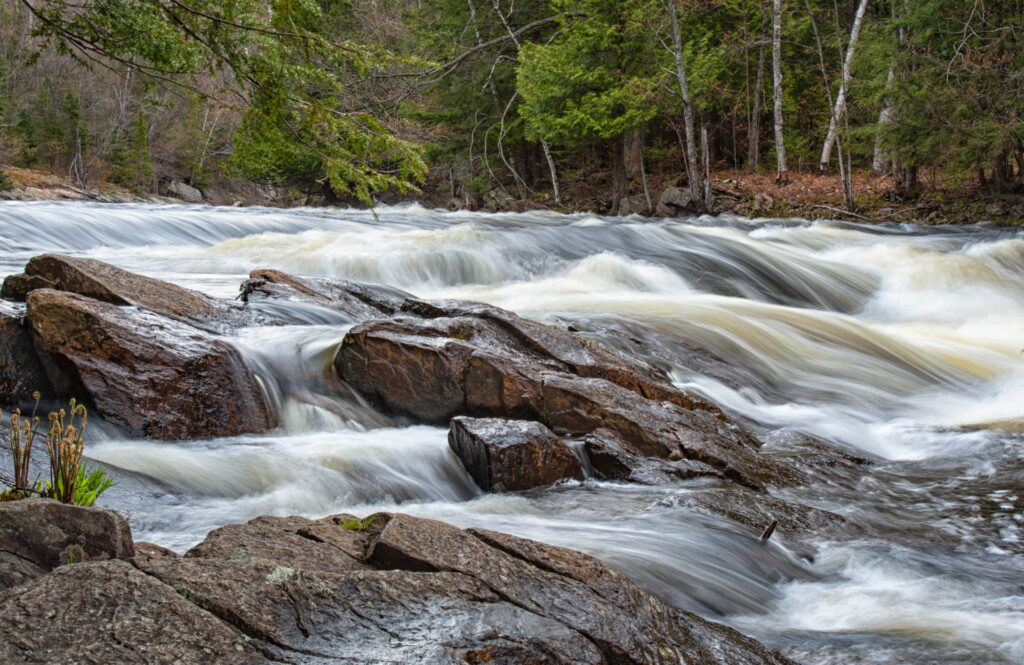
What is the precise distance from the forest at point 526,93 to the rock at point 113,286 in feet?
4.73

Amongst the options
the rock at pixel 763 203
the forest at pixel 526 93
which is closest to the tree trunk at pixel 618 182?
the forest at pixel 526 93

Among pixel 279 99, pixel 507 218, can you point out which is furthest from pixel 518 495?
pixel 507 218

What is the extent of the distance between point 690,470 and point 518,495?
4.41 feet

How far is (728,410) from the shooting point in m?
7.65

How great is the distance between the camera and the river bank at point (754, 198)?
1841 cm

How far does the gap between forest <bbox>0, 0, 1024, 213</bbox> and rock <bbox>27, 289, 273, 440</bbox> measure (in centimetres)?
169

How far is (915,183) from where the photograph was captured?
20.1m

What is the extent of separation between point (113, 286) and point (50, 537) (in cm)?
436

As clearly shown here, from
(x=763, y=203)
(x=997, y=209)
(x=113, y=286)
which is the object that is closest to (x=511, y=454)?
(x=113, y=286)

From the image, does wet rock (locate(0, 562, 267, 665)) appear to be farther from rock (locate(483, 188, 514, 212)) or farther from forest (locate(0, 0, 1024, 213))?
rock (locate(483, 188, 514, 212))

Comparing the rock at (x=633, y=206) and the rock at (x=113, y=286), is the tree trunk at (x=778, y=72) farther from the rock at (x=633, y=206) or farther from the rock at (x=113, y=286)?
the rock at (x=113, y=286)

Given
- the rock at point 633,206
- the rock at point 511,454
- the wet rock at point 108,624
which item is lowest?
the rock at point 511,454

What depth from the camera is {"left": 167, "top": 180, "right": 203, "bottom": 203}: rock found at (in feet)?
123

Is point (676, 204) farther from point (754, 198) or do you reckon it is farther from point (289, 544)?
point (289, 544)
